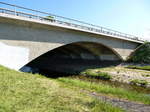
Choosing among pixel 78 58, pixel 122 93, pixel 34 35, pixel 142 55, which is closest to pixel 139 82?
pixel 122 93

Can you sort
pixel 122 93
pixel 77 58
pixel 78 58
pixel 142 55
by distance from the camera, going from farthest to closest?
1. pixel 77 58
2. pixel 78 58
3. pixel 142 55
4. pixel 122 93

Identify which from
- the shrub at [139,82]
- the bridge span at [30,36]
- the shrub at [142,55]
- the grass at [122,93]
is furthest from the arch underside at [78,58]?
the grass at [122,93]

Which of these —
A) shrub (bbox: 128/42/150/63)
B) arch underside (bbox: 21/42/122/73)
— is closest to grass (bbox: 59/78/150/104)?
arch underside (bbox: 21/42/122/73)

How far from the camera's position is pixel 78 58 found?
2847 cm

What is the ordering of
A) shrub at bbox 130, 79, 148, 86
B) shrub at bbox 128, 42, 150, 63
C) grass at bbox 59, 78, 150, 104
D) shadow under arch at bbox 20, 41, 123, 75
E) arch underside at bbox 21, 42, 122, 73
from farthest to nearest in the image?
shrub at bbox 128, 42, 150, 63 → arch underside at bbox 21, 42, 122, 73 → shadow under arch at bbox 20, 41, 123, 75 → shrub at bbox 130, 79, 148, 86 → grass at bbox 59, 78, 150, 104

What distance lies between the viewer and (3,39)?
977cm

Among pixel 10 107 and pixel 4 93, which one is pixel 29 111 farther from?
pixel 4 93

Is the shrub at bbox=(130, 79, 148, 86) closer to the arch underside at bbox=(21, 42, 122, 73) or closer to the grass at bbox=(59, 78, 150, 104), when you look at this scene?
the grass at bbox=(59, 78, 150, 104)

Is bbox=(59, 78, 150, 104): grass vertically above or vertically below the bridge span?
below

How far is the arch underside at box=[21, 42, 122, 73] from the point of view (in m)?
23.0

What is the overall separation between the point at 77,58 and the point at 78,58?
11.2 inches

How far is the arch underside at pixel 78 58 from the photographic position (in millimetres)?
23000

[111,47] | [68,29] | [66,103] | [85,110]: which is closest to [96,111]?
[85,110]

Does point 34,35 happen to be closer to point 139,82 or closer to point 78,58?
point 139,82
